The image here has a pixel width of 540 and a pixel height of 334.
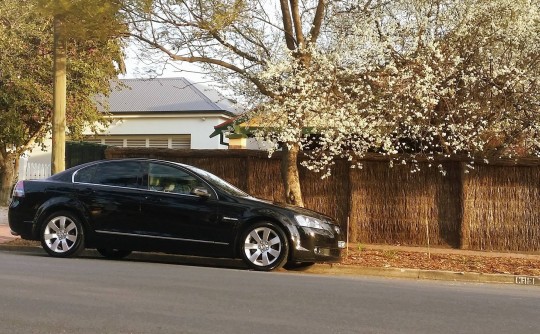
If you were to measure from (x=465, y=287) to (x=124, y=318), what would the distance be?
192 inches

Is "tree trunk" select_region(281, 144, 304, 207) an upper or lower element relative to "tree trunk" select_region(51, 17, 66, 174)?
lower

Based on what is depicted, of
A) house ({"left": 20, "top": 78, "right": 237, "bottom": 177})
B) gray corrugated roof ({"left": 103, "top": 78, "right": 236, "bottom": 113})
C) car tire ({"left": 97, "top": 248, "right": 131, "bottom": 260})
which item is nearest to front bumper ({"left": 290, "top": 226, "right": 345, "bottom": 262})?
car tire ({"left": 97, "top": 248, "right": 131, "bottom": 260})

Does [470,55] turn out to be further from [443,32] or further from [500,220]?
[500,220]

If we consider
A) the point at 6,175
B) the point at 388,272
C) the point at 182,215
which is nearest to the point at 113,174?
the point at 182,215

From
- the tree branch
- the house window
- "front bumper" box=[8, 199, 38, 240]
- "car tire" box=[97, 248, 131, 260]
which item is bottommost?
"car tire" box=[97, 248, 131, 260]

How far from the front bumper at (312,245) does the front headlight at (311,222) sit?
2.5 inches

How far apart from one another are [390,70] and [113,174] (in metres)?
5.20

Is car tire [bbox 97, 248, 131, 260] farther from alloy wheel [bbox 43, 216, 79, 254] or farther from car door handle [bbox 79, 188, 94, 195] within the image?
car door handle [bbox 79, 188, 94, 195]

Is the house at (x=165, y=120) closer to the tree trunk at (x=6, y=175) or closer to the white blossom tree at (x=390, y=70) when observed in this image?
the tree trunk at (x=6, y=175)

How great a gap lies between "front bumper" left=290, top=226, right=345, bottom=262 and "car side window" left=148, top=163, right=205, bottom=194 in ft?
5.44

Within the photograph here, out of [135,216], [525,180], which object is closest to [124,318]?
[135,216]

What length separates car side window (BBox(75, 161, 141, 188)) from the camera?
9398 millimetres

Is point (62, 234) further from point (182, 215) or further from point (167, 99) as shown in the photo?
point (167, 99)

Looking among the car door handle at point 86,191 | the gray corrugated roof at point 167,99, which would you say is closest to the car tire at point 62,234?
the car door handle at point 86,191
